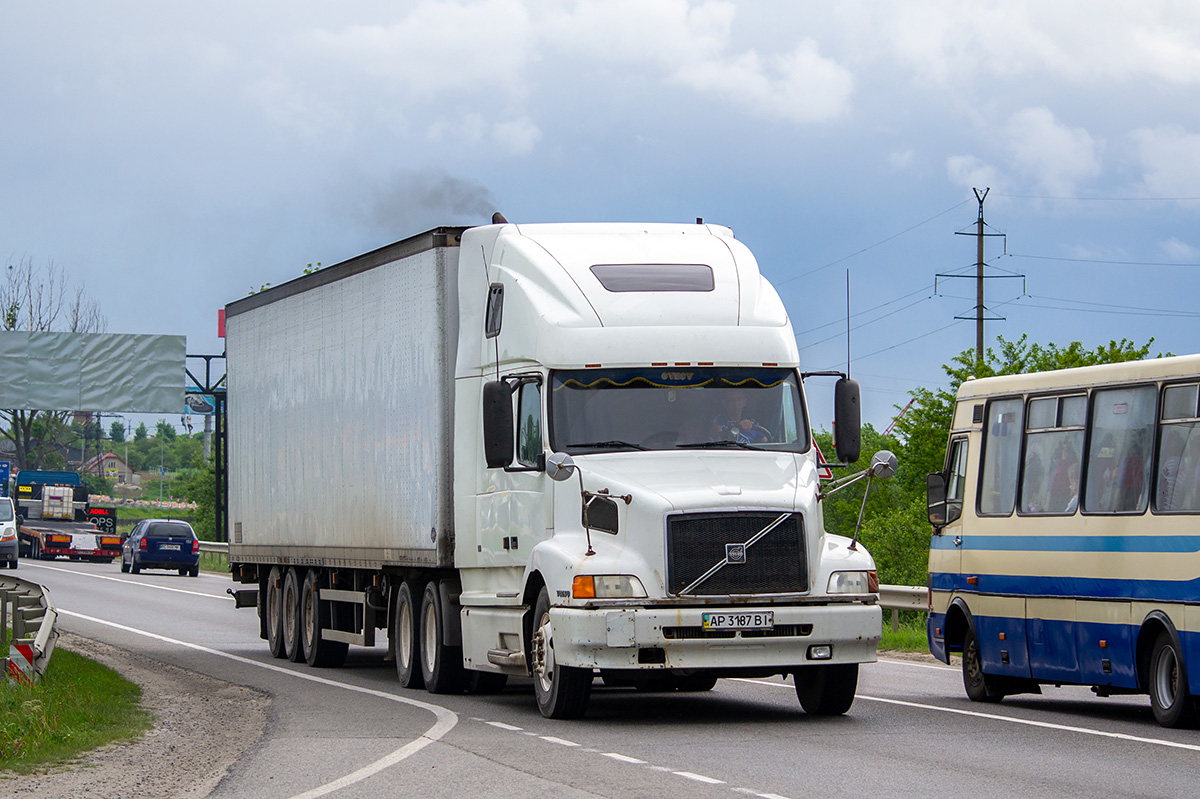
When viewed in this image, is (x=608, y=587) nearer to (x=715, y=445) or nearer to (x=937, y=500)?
(x=715, y=445)

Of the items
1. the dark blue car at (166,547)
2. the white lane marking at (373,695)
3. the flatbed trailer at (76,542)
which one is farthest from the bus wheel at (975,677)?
the flatbed trailer at (76,542)

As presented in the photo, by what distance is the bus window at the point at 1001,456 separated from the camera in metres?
16.5

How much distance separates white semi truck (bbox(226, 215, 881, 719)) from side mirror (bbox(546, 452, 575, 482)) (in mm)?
19

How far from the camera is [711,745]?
1287cm

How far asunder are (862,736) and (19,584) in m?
11.5

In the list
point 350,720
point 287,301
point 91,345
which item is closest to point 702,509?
point 350,720

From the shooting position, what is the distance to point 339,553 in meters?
19.8

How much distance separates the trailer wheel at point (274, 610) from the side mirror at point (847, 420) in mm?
9966

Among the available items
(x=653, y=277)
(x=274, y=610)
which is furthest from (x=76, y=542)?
(x=653, y=277)

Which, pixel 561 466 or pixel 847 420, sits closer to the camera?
pixel 561 466

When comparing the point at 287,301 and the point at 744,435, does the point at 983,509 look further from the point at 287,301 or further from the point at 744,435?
the point at 287,301

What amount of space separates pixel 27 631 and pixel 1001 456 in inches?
357

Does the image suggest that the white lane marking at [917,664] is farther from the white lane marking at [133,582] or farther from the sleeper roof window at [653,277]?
the white lane marking at [133,582]

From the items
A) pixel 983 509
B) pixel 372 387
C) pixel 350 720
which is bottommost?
pixel 350 720
